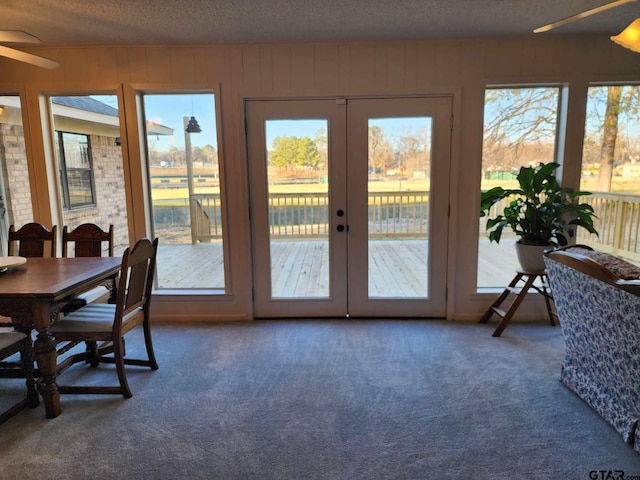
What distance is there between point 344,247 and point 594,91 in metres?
2.67

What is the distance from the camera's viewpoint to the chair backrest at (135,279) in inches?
88.6

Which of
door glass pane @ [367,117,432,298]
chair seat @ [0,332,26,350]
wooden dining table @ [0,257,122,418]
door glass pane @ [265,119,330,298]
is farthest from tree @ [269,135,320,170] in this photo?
chair seat @ [0,332,26,350]

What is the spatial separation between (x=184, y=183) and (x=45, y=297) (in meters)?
1.93

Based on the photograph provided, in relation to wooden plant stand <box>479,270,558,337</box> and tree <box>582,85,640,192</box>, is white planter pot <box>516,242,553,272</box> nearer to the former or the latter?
wooden plant stand <box>479,270,558,337</box>

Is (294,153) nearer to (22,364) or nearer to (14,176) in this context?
(22,364)

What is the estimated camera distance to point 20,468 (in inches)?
72.4

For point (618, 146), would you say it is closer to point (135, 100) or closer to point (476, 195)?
point (476, 195)

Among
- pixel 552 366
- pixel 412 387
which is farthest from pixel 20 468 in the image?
pixel 552 366

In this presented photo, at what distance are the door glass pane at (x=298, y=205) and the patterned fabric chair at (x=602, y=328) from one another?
1.99 m

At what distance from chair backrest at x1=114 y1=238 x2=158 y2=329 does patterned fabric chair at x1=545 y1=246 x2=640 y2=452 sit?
245cm

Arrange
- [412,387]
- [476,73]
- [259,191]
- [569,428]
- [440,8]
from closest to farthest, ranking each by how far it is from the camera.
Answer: [569,428]
[412,387]
[440,8]
[476,73]
[259,191]

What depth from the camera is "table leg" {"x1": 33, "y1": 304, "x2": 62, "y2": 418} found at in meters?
2.11

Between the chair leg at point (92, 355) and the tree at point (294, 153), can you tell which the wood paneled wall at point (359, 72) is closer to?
the tree at point (294, 153)

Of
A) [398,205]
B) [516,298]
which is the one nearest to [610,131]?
[516,298]
